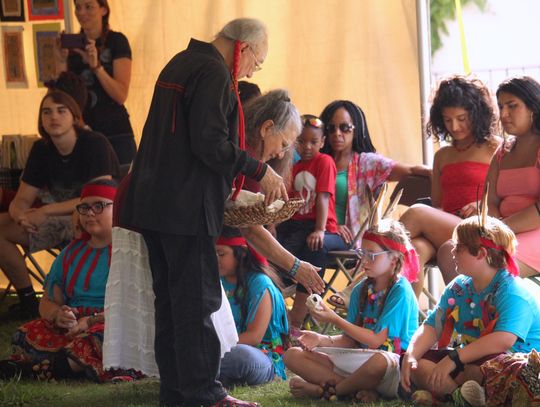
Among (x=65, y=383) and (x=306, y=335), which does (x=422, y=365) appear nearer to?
(x=306, y=335)

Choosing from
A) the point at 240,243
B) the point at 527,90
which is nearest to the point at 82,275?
the point at 240,243

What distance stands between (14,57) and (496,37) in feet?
18.7

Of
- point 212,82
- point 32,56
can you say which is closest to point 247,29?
point 212,82

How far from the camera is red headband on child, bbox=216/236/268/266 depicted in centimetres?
427

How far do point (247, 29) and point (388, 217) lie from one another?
3.34 ft

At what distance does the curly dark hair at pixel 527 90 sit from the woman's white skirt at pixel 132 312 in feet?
5.42

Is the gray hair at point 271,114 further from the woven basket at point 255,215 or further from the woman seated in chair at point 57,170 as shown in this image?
the woman seated in chair at point 57,170

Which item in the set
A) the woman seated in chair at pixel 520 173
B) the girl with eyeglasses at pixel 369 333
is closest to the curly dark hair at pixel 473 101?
the woman seated in chair at pixel 520 173

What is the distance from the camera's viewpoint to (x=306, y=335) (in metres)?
3.83

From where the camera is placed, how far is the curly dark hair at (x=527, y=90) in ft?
14.7

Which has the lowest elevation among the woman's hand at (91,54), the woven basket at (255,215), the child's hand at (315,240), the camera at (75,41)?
the child's hand at (315,240)

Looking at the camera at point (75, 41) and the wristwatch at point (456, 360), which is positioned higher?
the camera at point (75, 41)

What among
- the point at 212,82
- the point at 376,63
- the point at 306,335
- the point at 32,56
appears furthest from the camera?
the point at 32,56

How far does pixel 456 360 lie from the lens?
3.51 metres
